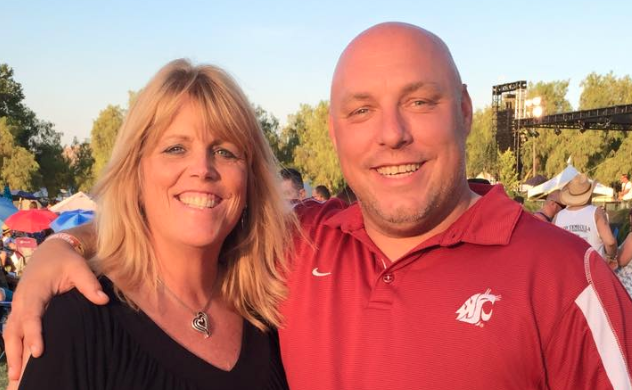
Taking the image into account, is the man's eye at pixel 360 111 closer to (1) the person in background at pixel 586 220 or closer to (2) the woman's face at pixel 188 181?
(2) the woman's face at pixel 188 181

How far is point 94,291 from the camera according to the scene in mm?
2115

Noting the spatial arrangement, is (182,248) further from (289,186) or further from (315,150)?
(315,150)

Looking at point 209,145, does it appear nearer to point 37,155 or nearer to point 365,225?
point 365,225

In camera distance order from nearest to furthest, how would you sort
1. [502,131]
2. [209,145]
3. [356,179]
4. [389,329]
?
[389,329], [356,179], [209,145], [502,131]

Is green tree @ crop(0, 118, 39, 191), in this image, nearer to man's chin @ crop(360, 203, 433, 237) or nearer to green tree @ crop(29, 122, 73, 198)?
green tree @ crop(29, 122, 73, 198)

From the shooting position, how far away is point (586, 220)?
8016 mm

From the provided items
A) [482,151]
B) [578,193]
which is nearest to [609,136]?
[482,151]

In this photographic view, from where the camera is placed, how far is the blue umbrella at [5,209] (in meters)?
16.6

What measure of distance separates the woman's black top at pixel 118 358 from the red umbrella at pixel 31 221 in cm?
1172

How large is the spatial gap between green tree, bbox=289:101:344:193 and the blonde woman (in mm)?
40829

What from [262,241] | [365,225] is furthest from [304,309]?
[262,241]

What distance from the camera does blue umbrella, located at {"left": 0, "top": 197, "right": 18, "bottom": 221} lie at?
16.6 m

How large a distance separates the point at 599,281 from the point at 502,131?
48.6 m

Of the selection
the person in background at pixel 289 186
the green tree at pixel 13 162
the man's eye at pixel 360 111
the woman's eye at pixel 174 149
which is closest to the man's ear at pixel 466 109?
the man's eye at pixel 360 111
